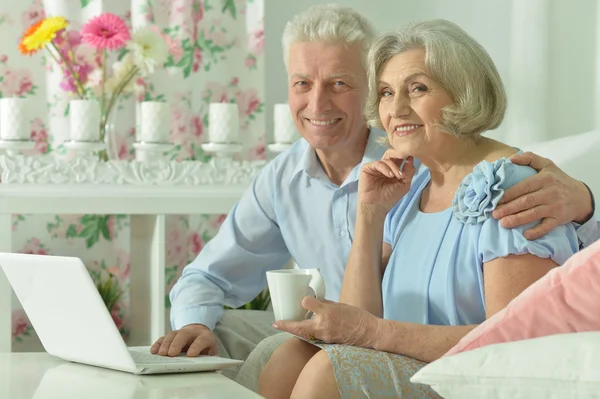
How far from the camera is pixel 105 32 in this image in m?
2.75

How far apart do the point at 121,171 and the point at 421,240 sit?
1.27 meters

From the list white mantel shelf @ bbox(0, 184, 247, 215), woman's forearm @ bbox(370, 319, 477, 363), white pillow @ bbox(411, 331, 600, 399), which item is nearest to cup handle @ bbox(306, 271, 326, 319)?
woman's forearm @ bbox(370, 319, 477, 363)

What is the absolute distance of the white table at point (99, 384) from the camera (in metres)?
1.34

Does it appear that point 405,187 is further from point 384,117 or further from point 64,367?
point 64,367

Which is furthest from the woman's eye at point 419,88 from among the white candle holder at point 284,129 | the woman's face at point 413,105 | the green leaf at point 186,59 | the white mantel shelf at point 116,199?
the green leaf at point 186,59

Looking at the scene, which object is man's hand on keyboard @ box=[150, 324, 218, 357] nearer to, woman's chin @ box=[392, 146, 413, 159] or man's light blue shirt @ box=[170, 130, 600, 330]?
man's light blue shirt @ box=[170, 130, 600, 330]

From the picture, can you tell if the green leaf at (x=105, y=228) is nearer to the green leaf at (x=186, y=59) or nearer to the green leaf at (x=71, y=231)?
the green leaf at (x=71, y=231)

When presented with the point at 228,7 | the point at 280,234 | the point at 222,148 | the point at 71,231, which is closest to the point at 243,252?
the point at 280,234

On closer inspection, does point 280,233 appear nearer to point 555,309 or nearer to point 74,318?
point 74,318

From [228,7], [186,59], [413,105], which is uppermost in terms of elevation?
[228,7]

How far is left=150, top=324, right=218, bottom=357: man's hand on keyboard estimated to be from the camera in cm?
170

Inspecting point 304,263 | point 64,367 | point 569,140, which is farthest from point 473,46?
point 64,367

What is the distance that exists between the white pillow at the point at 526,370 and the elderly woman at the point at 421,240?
30 centimetres

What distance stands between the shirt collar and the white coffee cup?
0.58 meters
